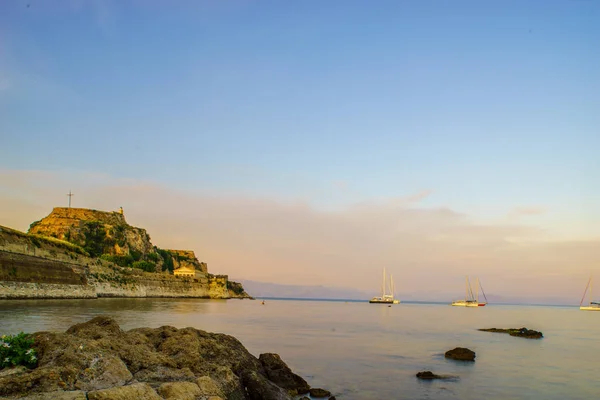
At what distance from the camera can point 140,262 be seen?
362 feet

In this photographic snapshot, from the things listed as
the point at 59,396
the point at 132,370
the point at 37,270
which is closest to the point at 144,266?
the point at 37,270

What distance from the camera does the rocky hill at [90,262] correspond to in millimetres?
51156

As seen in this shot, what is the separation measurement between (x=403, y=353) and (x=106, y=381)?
23809 mm

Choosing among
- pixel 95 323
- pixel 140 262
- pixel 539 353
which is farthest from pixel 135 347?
pixel 140 262

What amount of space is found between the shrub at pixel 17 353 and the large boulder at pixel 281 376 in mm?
8773

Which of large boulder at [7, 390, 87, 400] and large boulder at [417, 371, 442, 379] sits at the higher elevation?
large boulder at [7, 390, 87, 400]

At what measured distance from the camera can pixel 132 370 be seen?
33.5 ft

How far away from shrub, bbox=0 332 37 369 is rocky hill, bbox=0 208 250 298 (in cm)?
4403

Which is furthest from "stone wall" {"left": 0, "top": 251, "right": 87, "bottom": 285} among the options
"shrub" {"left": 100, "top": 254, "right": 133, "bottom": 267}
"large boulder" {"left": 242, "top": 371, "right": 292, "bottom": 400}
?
"large boulder" {"left": 242, "top": 371, "right": 292, "bottom": 400}

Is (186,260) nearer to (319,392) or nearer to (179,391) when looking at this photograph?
(319,392)

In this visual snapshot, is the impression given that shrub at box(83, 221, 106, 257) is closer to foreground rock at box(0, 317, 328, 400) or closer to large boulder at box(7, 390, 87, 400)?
foreground rock at box(0, 317, 328, 400)

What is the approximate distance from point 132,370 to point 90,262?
69094mm

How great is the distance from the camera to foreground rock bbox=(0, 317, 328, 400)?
315 inches

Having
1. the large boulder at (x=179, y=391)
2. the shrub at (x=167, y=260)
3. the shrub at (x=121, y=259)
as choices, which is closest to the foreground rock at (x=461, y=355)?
the large boulder at (x=179, y=391)
